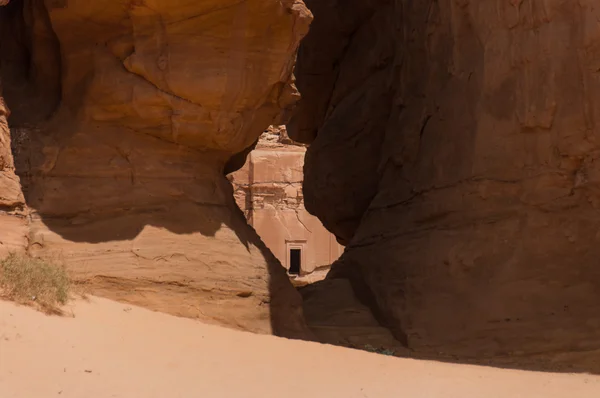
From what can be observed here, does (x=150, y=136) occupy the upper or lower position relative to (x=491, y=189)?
upper

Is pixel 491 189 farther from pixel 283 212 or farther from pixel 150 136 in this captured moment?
pixel 283 212

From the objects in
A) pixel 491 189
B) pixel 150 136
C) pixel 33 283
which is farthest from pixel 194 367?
pixel 491 189

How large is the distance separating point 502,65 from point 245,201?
1624 centimetres

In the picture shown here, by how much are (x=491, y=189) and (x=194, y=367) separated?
542 cm

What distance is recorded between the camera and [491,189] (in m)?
11.1

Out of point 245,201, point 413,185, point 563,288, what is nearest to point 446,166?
point 413,185

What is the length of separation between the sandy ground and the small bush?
17cm

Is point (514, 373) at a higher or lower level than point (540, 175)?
lower

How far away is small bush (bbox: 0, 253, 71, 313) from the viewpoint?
270 inches

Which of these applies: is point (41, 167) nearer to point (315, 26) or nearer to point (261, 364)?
point (261, 364)

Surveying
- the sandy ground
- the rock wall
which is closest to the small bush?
the sandy ground

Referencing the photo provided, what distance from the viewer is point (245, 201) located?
2689 cm

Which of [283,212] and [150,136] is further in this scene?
[283,212]

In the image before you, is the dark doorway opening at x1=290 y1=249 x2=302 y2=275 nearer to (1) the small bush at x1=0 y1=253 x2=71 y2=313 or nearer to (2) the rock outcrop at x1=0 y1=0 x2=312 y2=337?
(2) the rock outcrop at x1=0 y1=0 x2=312 y2=337
